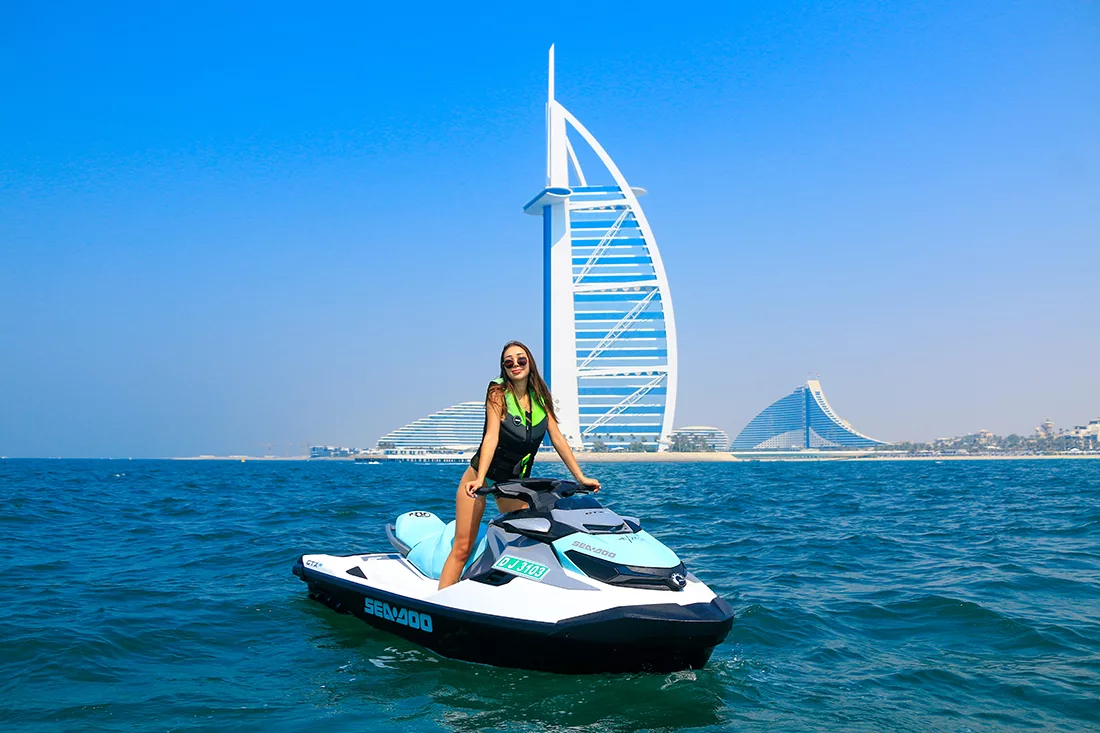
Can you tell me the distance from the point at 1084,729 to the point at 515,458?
3401mm

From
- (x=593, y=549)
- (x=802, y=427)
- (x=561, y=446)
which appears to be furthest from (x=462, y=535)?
(x=802, y=427)

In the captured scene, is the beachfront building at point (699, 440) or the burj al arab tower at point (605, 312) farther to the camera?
the beachfront building at point (699, 440)

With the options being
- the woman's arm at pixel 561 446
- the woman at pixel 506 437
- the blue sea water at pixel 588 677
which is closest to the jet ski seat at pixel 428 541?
→ the woman at pixel 506 437

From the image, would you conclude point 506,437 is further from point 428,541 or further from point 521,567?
point 428,541

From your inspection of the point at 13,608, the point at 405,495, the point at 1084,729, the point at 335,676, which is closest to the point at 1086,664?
the point at 1084,729

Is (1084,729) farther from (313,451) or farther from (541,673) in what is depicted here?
(313,451)

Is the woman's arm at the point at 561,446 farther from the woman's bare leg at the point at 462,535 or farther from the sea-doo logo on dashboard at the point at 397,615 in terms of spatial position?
the sea-doo logo on dashboard at the point at 397,615

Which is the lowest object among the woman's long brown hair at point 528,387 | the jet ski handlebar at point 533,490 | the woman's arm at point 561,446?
the jet ski handlebar at point 533,490

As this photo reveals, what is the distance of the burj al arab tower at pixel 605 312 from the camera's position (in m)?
82.8

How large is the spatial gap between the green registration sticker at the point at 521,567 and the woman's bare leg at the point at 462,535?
52cm

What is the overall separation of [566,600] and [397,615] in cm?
161

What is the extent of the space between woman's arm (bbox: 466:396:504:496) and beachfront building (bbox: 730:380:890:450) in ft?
572

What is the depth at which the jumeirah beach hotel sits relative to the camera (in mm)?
82750

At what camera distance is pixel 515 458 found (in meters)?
5.85
